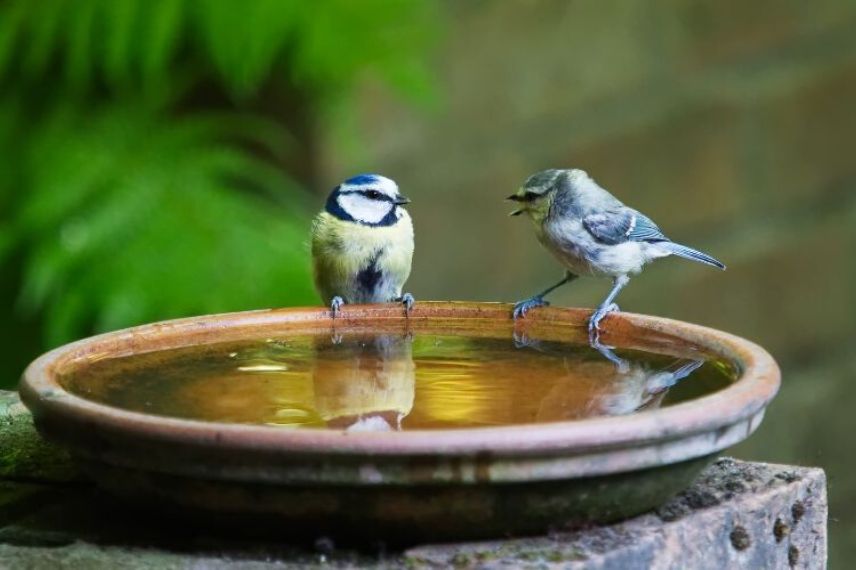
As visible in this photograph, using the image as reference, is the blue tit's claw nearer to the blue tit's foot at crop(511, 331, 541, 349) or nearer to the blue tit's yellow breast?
the blue tit's foot at crop(511, 331, 541, 349)

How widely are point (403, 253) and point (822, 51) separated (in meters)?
2.90

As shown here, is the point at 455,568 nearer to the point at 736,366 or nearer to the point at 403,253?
the point at 736,366

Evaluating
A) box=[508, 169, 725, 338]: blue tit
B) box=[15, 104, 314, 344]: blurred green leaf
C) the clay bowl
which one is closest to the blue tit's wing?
box=[508, 169, 725, 338]: blue tit

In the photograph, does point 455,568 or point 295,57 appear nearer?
point 455,568

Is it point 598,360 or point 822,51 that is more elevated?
point 822,51

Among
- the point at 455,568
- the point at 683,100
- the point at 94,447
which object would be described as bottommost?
the point at 455,568

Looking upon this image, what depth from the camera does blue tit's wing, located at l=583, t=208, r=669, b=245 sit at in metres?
3.02

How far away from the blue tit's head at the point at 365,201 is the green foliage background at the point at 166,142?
699 mm

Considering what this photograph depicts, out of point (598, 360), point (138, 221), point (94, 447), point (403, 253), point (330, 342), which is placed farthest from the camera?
point (138, 221)

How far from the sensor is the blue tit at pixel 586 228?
302 cm

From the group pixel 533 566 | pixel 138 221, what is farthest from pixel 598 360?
pixel 138 221

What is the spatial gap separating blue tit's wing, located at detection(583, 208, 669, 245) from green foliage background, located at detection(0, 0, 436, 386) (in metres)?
1.06

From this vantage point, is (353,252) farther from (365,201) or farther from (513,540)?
(513,540)

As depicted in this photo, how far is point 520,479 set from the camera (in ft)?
5.02
